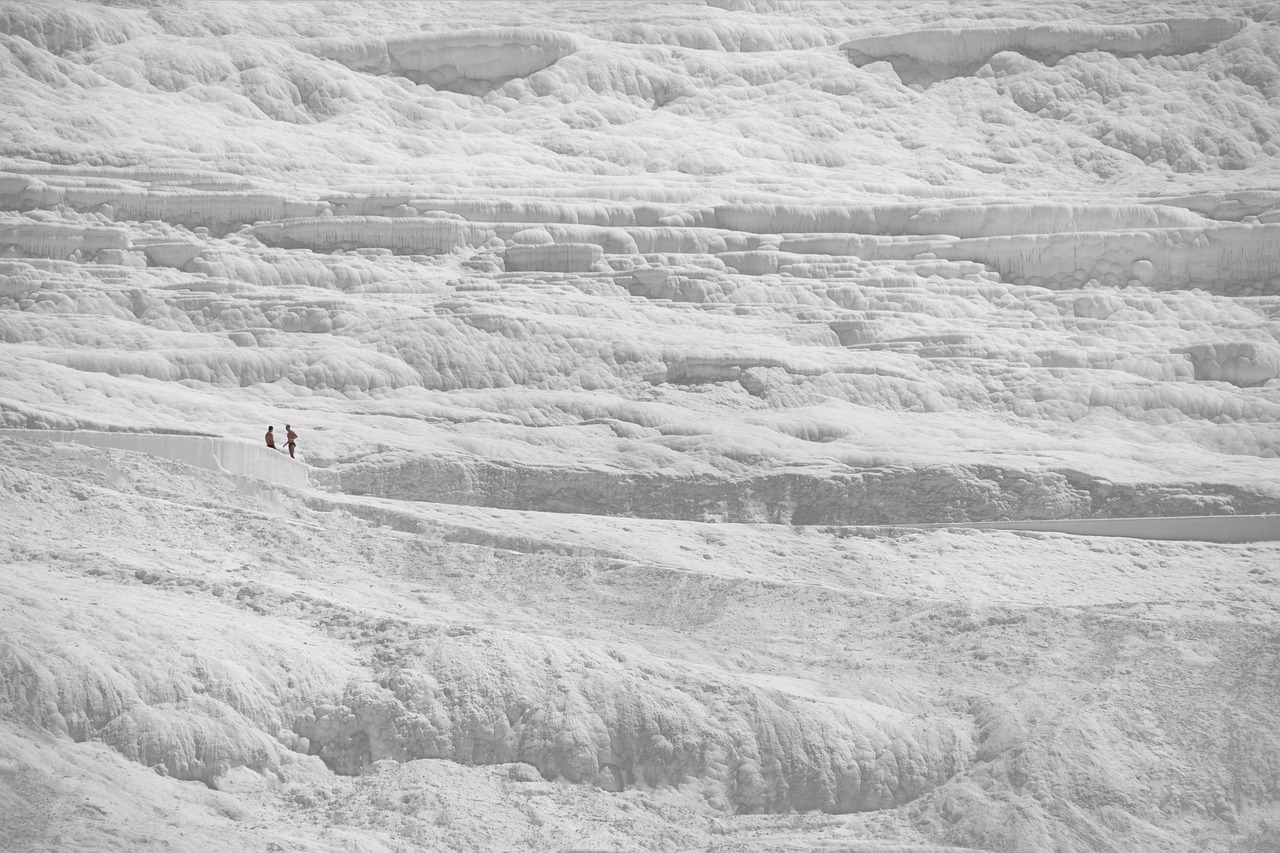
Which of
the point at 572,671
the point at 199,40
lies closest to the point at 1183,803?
the point at 572,671

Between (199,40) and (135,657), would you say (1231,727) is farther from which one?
(199,40)

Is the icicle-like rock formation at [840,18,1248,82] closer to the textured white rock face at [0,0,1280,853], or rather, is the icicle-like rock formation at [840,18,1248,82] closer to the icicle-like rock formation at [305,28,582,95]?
the textured white rock face at [0,0,1280,853]

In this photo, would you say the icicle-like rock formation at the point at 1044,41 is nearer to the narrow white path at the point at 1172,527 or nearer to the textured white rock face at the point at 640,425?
the textured white rock face at the point at 640,425

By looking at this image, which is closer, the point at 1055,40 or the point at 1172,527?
the point at 1172,527

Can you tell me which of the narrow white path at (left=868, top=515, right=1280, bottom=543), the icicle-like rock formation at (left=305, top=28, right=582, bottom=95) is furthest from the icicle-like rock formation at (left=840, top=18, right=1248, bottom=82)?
the narrow white path at (left=868, top=515, right=1280, bottom=543)

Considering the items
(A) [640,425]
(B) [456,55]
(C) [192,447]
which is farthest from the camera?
(B) [456,55]

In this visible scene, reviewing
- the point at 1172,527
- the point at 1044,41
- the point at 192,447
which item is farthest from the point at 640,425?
the point at 1044,41

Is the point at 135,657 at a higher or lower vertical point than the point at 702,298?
higher

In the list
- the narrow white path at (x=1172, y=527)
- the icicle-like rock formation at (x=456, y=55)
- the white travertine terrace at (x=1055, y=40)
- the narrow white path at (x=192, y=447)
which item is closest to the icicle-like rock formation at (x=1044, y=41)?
the white travertine terrace at (x=1055, y=40)

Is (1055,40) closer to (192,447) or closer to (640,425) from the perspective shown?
(640,425)
